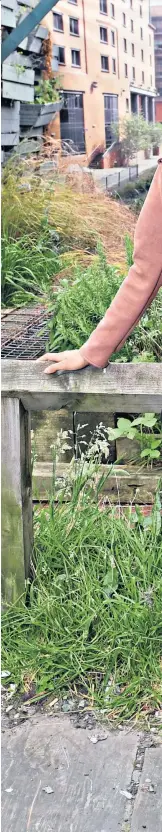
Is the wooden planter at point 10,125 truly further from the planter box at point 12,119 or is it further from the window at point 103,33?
the window at point 103,33

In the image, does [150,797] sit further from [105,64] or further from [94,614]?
[105,64]

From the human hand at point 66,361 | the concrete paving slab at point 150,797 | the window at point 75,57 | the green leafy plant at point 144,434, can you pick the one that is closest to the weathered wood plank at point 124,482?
the green leafy plant at point 144,434

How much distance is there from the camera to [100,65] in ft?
13.9

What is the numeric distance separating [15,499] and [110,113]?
2382 mm

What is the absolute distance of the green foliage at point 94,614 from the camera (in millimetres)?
2273

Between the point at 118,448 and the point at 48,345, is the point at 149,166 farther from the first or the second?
the point at 118,448

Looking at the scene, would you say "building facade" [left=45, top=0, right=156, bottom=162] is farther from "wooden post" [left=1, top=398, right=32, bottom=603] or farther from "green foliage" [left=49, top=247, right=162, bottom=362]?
"wooden post" [left=1, top=398, right=32, bottom=603]

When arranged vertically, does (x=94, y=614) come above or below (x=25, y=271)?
below

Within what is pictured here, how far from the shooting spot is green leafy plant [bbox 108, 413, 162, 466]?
10.9 feet

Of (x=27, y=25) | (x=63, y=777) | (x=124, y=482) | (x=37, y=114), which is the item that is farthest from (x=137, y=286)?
(x=37, y=114)

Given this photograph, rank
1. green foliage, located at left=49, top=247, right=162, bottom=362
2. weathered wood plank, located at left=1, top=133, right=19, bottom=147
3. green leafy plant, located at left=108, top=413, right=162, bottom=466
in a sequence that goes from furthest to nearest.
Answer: weathered wood plank, located at left=1, top=133, right=19, bottom=147 < green foliage, located at left=49, top=247, right=162, bottom=362 < green leafy plant, located at left=108, top=413, right=162, bottom=466

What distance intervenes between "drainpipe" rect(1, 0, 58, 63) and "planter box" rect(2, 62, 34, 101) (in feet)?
0.36

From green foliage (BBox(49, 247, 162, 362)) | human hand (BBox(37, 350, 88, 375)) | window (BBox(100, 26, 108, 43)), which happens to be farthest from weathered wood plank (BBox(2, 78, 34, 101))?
human hand (BBox(37, 350, 88, 375))

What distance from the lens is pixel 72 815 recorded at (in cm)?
190
